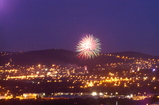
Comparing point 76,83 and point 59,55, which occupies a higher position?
point 59,55

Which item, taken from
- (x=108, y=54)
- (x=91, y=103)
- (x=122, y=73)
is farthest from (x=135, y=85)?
(x=108, y=54)

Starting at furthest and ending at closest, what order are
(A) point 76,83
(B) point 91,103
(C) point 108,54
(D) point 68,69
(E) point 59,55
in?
1. (C) point 108,54
2. (E) point 59,55
3. (D) point 68,69
4. (A) point 76,83
5. (B) point 91,103

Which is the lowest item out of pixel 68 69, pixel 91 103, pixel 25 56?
pixel 91 103

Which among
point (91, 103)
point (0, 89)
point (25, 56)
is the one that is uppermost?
point (25, 56)

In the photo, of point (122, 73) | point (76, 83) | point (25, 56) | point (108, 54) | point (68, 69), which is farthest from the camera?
point (108, 54)

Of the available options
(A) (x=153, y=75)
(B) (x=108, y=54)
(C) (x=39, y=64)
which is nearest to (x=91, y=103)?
(A) (x=153, y=75)

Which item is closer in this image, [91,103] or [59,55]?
[91,103]

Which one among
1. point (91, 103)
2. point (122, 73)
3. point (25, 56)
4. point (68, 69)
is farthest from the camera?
point (25, 56)

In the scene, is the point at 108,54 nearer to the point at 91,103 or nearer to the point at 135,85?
the point at 135,85

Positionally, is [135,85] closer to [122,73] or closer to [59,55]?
[122,73]
